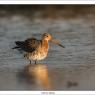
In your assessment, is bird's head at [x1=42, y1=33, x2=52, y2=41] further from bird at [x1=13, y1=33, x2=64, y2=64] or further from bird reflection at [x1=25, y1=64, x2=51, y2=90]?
bird reflection at [x1=25, y1=64, x2=51, y2=90]

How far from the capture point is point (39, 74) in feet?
16.8

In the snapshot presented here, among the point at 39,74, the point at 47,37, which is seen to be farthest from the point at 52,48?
the point at 39,74

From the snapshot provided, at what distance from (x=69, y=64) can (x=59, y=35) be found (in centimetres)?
55

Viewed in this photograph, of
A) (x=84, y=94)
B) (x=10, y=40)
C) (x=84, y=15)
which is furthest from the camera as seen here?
(x=84, y=15)

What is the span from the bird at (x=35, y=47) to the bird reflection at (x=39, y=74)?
3.7 inches

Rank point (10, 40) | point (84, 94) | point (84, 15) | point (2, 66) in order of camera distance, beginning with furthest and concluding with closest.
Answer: point (84, 15), point (10, 40), point (2, 66), point (84, 94)

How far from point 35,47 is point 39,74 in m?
0.33

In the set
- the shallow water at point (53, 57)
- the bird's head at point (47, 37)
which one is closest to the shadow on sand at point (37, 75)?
the shallow water at point (53, 57)

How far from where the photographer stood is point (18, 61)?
17.4 feet

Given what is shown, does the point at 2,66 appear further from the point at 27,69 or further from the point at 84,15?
the point at 84,15

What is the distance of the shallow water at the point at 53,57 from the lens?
4992 mm

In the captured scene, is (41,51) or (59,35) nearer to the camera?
Result: (41,51)

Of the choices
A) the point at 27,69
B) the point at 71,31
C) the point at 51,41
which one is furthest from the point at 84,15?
the point at 27,69

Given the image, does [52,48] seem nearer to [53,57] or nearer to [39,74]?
[53,57]
